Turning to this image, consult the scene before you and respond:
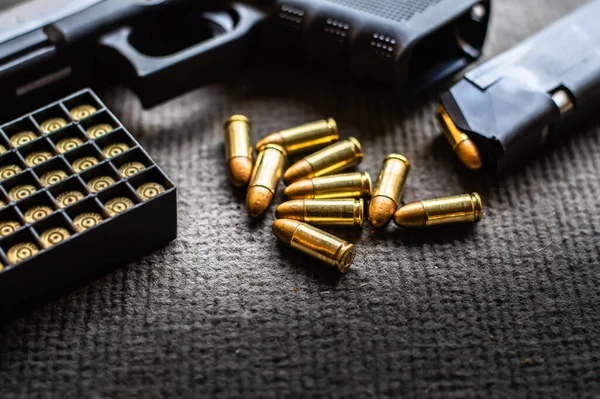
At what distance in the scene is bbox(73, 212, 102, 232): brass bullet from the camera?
99cm

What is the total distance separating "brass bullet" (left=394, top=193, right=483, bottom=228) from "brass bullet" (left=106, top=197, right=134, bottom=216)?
432 millimetres

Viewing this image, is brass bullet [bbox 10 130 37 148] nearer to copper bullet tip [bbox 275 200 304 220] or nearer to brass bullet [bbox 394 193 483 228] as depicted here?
copper bullet tip [bbox 275 200 304 220]

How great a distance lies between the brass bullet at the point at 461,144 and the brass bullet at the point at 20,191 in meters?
0.71

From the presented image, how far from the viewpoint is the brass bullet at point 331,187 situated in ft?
3.82

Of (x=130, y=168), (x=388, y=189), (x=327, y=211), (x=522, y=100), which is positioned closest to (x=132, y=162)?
(x=130, y=168)

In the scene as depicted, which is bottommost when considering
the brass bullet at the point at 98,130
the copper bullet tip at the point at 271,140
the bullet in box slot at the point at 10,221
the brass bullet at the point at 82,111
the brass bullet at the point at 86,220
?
the copper bullet tip at the point at 271,140

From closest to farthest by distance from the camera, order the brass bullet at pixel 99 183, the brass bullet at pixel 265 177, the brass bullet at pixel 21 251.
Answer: the brass bullet at pixel 21 251 → the brass bullet at pixel 99 183 → the brass bullet at pixel 265 177

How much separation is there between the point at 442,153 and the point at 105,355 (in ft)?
2.27

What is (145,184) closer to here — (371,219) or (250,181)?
(250,181)

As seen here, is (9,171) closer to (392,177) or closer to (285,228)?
(285,228)

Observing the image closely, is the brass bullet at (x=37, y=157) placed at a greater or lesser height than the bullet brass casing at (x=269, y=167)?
greater

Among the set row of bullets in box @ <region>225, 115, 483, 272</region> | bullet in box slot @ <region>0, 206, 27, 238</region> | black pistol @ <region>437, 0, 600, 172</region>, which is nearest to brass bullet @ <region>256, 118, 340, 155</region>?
row of bullets in box @ <region>225, 115, 483, 272</region>

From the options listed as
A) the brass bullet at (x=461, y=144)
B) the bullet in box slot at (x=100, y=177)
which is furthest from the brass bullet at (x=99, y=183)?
the brass bullet at (x=461, y=144)

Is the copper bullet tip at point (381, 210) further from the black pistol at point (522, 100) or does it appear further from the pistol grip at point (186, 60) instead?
the pistol grip at point (186, 60)
